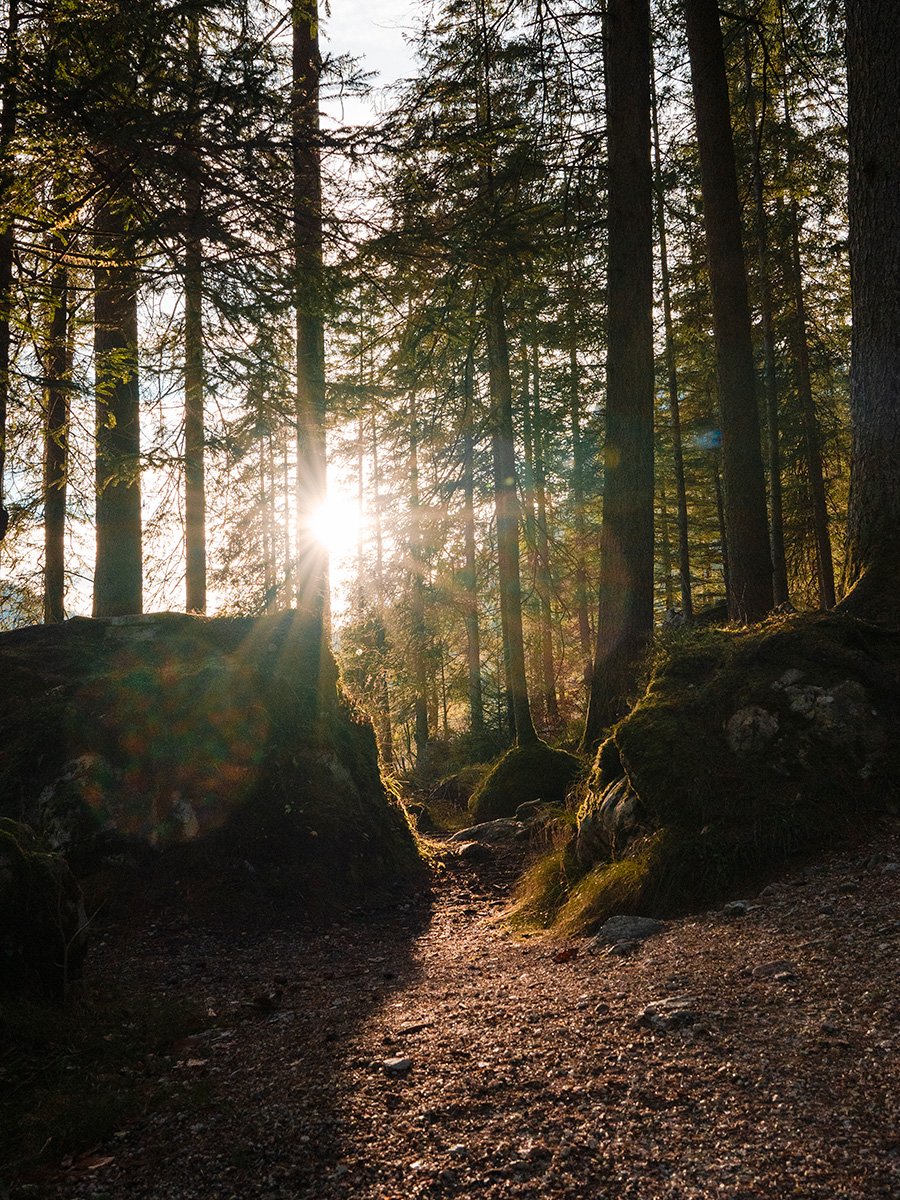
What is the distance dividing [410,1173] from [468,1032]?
1040 mm

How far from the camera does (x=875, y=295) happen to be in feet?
20.3

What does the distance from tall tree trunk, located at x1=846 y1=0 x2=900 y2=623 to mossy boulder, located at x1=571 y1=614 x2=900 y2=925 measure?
97cm

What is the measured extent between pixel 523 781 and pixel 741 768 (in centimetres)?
784

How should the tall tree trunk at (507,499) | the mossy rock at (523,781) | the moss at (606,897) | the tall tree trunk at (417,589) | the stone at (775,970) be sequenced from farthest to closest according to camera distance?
the tall tree trunk at (417,589) → the tall tree trunk at (507,499) → the mossy rock at (523,781) → the moss at (606,897) → the stone at (775,970)

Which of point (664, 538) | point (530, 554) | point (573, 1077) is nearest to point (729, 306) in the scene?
point (573, 1077)

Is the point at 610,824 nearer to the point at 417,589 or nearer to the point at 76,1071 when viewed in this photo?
the point at 76,1071

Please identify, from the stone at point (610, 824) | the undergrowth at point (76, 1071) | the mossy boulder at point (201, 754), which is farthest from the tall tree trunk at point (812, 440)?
the undergrowth at point (76, 1071)

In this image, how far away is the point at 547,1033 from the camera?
10.2 ft

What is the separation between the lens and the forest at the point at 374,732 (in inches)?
102

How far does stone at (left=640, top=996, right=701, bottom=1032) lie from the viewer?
2.95 m

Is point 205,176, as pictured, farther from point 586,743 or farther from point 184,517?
point 184,517

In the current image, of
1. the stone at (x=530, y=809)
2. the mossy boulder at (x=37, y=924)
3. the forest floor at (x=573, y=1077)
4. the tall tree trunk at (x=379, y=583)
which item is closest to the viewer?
the forest floor at (x=573, y=1077)

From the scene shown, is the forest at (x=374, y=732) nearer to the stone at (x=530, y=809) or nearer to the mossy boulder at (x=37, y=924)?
the mossy boulder at (x=37, y=924)

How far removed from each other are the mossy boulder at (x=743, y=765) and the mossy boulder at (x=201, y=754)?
7.92 ft
